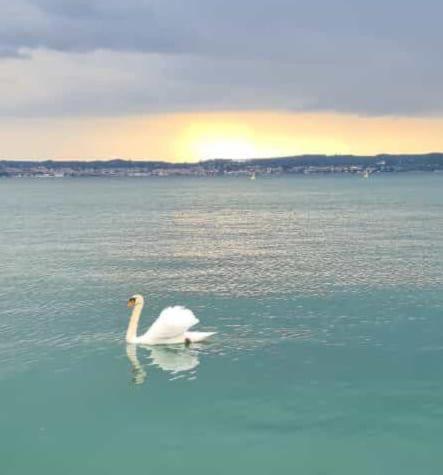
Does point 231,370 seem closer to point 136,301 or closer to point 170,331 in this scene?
point 170,331

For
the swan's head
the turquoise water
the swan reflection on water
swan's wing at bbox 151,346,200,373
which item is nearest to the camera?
the turquoise water

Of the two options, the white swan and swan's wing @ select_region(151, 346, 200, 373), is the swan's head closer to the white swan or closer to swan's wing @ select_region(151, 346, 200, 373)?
the white swan

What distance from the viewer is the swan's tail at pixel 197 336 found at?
28906 millimetres

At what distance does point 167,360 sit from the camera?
27297mm

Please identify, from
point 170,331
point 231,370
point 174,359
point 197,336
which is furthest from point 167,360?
point 231,370

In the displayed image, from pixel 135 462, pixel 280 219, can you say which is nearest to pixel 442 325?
pixel 135 462

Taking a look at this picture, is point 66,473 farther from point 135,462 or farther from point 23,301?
point 23,301

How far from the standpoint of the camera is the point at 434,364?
2581 cm

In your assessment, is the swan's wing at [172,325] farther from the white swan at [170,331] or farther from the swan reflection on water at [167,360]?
the swan reflection on water at [167,360]

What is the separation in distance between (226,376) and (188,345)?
161 inches

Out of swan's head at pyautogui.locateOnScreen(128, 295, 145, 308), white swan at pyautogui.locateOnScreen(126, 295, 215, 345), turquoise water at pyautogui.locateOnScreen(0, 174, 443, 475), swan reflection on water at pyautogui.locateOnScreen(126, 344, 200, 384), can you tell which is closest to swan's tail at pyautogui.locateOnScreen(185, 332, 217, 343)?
white swan at pyautogui.locateOnScreen(126, 295, 215, 345)

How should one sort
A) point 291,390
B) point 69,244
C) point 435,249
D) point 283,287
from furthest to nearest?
1. point 69,244
2. point 435,249
3. point 283,287
4. point 291,390

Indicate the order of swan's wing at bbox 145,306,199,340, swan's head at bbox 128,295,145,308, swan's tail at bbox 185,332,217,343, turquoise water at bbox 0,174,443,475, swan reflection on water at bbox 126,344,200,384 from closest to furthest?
turquoise water at bbox 0,174,443,475 → swan reflection on water at bbox 126,344,200,384 → swan's wing at bbox 145,306,199,340 → swan's tail at bbox 185,332,217,343 → swan's head at bbox 128,295,145,308

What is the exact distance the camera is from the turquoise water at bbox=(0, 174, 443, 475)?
19.3m
